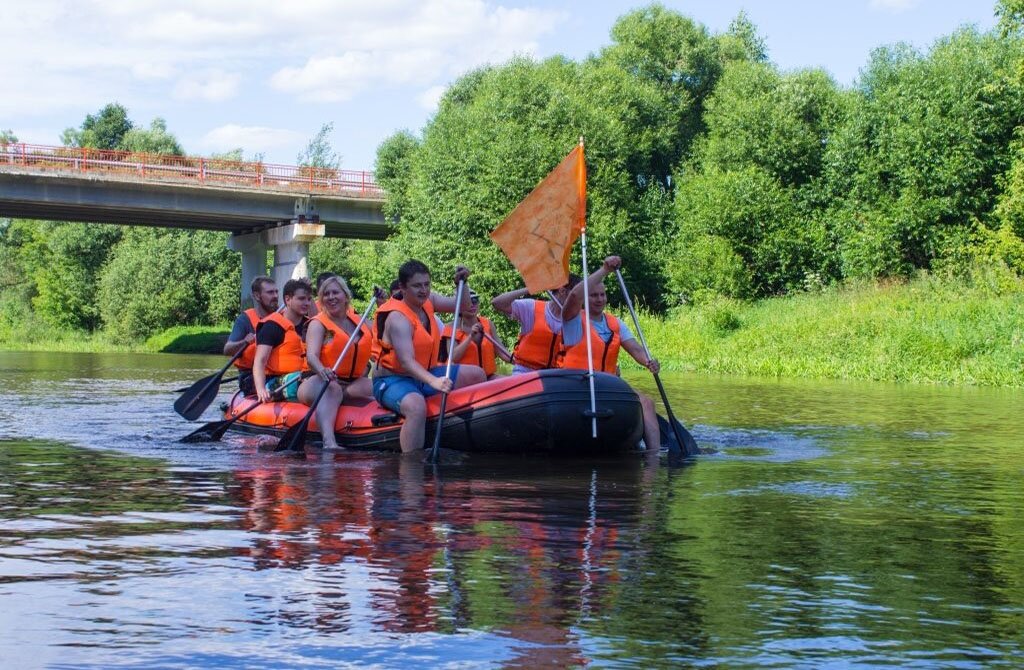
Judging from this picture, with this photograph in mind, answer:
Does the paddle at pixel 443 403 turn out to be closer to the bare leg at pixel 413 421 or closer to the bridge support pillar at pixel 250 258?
the bare leg at pixel 413 421

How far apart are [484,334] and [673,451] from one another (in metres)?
2.14

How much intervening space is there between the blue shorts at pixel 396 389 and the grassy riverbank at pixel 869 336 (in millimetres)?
14080

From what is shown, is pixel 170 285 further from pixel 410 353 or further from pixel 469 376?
pixel 410 353

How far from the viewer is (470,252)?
3688 centimetres

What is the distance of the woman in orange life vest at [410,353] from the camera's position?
10391 mm

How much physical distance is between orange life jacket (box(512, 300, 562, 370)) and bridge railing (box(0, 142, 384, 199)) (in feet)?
95.7

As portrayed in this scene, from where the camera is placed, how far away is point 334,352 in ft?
38.3

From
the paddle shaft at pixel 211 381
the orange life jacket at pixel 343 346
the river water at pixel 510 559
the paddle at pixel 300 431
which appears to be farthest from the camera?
the paddle shaft at pixel 211 381

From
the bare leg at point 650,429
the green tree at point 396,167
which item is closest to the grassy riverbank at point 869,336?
the green tree at point 396,167

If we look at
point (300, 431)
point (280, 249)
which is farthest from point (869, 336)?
point (280, 249)

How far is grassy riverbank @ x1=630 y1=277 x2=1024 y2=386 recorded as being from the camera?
23969 mm

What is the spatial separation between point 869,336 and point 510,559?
21731 millimetres

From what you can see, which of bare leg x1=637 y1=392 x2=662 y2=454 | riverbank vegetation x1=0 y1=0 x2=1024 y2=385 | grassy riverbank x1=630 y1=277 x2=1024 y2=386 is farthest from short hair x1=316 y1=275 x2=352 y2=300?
riverbank vegetation x1=0 y1=0 x2=1024 y2=385

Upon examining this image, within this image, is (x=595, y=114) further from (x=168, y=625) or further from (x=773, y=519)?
(x=168, y=625)
